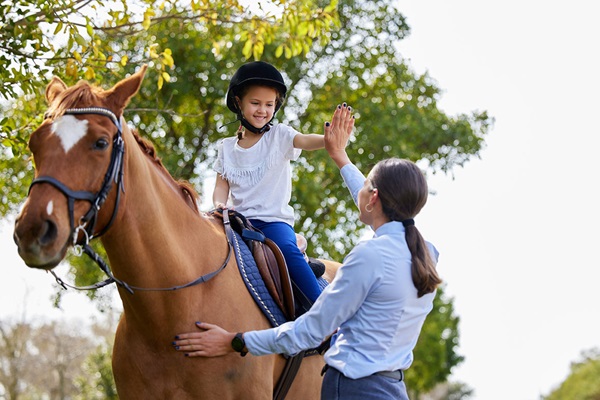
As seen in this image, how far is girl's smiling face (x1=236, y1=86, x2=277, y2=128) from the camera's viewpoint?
19.4ft

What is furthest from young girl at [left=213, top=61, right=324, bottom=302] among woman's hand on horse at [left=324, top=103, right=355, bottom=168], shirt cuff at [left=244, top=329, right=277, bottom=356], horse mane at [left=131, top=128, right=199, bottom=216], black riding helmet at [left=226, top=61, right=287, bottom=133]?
shirt cuff at [left=244, top=329, right=277, bottom=356]

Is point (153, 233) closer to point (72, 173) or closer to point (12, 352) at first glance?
point (72, 173)

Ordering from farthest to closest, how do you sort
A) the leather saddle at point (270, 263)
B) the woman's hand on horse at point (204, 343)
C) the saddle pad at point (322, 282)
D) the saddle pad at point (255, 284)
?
the saddle pad at point (322, 282) → the leather saddle at point (270, 263) → the saddle pad at point (255, 284) → the woman's hand on horse at point (204, 343)

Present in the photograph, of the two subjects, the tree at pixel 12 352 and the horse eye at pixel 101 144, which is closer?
the horse eye at pixel 101 144

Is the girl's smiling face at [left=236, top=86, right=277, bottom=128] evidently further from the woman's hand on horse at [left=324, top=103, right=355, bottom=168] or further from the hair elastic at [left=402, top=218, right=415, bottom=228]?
the hair elastic at [left=402, top=218, right=415, bottom=228]

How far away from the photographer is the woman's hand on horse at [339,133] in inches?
212

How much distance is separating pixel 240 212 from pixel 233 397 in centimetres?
140

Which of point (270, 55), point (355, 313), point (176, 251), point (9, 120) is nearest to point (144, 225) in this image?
point (176, 251)

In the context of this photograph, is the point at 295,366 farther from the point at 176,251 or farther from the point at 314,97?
the point at 314,97

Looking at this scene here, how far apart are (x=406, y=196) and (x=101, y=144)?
149cm

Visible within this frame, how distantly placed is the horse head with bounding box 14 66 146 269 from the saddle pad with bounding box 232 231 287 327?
113cm

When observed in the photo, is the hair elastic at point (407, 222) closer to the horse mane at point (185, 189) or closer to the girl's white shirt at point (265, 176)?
the horse mane at point (185, 189)

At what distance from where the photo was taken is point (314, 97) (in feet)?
77.2

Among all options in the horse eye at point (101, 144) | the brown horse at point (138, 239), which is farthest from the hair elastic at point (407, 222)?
the horse eye at point (101, 144)
